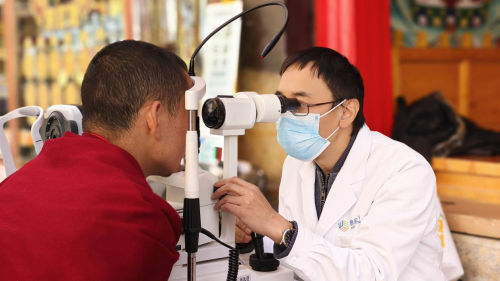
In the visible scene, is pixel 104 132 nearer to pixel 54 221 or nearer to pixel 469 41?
pixel 54 221

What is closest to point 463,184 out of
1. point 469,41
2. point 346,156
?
point 469,41

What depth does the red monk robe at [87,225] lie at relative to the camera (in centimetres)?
98

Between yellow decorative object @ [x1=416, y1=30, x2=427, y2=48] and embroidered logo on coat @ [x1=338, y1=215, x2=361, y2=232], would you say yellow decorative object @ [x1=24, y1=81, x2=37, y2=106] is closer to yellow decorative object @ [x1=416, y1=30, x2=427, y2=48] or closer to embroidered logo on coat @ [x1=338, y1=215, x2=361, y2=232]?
yellow decorative object @ [x1=416, y1=30, x2=427, y2=48]

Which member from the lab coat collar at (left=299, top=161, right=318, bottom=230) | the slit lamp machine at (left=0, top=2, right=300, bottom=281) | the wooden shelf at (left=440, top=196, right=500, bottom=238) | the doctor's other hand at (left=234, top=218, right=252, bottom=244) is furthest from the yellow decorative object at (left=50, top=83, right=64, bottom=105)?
the doctor's other hand at (left=234, top=218, right=252, bottom=244)

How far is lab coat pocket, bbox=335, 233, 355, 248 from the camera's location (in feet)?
5.16

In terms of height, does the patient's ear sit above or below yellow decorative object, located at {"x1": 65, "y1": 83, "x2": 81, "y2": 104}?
above

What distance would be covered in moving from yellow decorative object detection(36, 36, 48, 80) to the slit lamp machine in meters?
4.35

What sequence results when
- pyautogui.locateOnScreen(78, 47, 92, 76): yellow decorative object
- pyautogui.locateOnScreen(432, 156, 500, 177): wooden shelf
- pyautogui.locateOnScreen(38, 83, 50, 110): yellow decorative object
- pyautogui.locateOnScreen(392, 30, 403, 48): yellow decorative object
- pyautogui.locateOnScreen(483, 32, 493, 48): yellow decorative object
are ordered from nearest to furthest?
pyautogui.locateOnScreen(432, 156, 500, 177): wooden shelf
pyautogui.locateOnScreen(392, 30, 403, 48): yellow decorative object
pyautogui.locateOnScreen(483, 32, 493, 48): yellow decorative object
pyautogui.locateOnScreen(78, 47, 92, 76): yellow decorative object
pyautogui.locateOnScreen(38, 83, 50, 110): yellow decorative object

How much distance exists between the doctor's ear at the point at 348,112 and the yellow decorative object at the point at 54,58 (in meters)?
4.24

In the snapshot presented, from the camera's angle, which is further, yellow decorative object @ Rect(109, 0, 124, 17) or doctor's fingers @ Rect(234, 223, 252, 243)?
yellow decorative object @ Rect(109, 0, 124, 17)

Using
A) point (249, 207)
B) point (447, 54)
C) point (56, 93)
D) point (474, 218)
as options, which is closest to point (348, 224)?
point (249, 207)

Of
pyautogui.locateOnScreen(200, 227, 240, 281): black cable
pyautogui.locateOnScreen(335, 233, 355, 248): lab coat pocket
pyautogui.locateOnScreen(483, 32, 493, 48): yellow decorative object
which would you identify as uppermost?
pyautogui.locateOnScreen(483, 32, 493, 48): yellow decorative object

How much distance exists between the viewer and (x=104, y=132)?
1.21 m

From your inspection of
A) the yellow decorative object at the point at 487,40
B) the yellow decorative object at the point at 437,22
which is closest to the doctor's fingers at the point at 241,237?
the yellow decorative object at the point at 437,22
